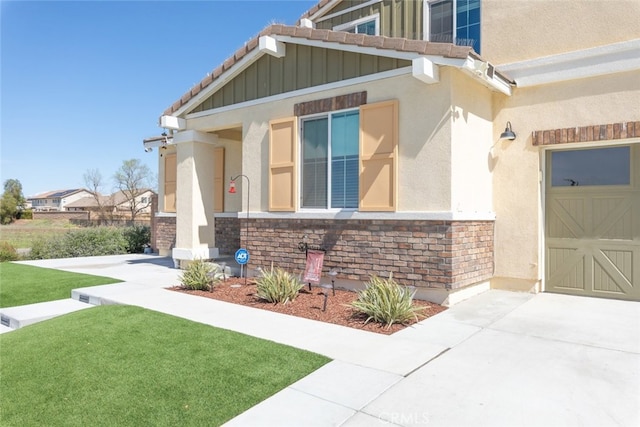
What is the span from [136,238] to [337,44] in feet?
44.5

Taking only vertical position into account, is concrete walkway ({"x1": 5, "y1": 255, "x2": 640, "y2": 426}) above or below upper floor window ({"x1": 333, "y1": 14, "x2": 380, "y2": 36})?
below

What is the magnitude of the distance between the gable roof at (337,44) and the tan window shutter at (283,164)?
69.4 inches

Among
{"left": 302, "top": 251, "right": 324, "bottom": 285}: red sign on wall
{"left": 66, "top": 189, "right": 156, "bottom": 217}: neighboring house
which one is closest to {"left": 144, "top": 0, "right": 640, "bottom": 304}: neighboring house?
{"left": 302, "top": 251, "right": 324, "bottom": 285}: red sign on wall

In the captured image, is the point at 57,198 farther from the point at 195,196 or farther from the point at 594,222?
the point at 594,222

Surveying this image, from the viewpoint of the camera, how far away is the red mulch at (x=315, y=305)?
633 cm

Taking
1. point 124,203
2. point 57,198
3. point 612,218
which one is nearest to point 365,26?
point 612,218

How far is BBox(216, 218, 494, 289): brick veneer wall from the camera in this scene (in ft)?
23.7

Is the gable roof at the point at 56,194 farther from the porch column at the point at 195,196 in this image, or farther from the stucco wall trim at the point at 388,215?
the stucco wall trim at the point at 388,215

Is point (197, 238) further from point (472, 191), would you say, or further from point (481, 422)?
point (481, 422)

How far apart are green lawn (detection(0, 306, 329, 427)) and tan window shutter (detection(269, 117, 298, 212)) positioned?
3655mm

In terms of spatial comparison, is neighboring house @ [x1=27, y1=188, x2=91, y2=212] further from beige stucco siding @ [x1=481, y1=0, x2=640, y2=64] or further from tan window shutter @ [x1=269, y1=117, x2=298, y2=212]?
beige stucco siding @ [x1=481, y1=0, x2=640, y2=64]

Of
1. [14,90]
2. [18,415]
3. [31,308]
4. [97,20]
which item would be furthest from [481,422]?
[14,90]

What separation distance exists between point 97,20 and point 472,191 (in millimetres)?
12434

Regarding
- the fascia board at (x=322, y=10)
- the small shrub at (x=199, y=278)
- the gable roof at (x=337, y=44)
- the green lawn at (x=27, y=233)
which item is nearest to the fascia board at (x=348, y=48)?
the gable roof at (x=337, y=44)
